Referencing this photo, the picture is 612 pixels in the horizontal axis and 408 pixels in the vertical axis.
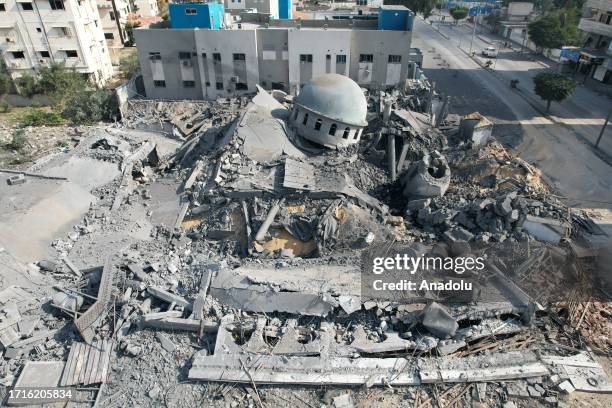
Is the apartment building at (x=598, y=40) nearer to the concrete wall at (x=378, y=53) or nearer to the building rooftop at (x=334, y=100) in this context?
the concrete wall at (x=378, y=53)

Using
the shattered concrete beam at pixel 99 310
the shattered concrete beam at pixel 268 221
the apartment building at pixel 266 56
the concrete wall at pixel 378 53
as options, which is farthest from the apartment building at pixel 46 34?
the shattered concrete beam at pixel 99 310

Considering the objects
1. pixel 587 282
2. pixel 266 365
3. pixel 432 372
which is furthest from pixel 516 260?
pixel 266 365

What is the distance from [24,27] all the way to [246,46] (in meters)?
18.9

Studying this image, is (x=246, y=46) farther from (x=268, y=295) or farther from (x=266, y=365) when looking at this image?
(x=266, y=365)

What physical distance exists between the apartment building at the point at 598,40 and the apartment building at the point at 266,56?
66.1 feet

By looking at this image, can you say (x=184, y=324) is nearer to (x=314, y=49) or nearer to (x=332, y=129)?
(x=332, y=129)

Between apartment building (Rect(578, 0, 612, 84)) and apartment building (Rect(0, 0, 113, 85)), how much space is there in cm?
4439

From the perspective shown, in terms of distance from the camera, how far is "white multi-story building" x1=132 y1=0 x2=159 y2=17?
173 ft

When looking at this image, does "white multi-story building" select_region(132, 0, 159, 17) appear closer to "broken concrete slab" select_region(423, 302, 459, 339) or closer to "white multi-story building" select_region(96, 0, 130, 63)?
"white multi-story building" select_region(96, 0, 130, 63)

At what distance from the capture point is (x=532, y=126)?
27625 mm

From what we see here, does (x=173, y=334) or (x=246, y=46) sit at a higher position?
(x=246, y=46)

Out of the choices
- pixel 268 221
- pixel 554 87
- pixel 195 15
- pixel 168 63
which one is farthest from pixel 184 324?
pixel 554 87

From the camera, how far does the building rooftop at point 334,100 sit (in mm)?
18969

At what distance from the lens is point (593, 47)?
125 ft
